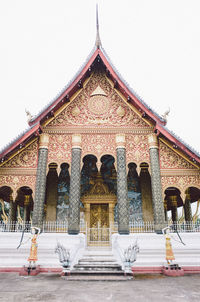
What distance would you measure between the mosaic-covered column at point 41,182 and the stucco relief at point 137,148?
3309 mm

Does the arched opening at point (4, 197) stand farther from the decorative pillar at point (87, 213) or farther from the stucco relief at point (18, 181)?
the decorative pillar at point (87, 213)

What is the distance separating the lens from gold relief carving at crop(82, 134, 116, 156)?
28.1 feet

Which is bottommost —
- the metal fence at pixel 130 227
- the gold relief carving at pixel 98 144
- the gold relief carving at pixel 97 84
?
the metal fence at pixel 130 227

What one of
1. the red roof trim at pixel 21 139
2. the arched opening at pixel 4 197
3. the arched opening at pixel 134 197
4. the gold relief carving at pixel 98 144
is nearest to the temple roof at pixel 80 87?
the red roof trim at pixel 21 139

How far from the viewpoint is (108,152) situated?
28.0 feet

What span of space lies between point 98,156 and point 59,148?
163 centimetres

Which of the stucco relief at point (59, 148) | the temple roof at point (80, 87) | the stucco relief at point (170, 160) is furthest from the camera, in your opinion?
the stucco relief at point (59, 148)

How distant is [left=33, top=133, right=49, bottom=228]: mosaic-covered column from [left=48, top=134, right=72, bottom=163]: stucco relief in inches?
8.0

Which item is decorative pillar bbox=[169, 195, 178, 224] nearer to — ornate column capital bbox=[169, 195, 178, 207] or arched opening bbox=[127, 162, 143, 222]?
ornate column capital bbox=[169, 195, 178, 207]

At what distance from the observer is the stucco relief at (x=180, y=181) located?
8.00 meters

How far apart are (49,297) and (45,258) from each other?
3234mm

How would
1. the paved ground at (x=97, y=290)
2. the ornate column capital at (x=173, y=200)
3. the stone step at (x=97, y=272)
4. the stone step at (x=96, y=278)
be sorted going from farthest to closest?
the ornate column capital at (x=173, y=200), the stone step at (x=97, y=272), the stone step at (x=96, y=278), the paved ground at (x=97, y=290)

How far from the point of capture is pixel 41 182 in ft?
26.1

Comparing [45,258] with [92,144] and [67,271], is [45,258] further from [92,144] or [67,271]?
[92,144]
